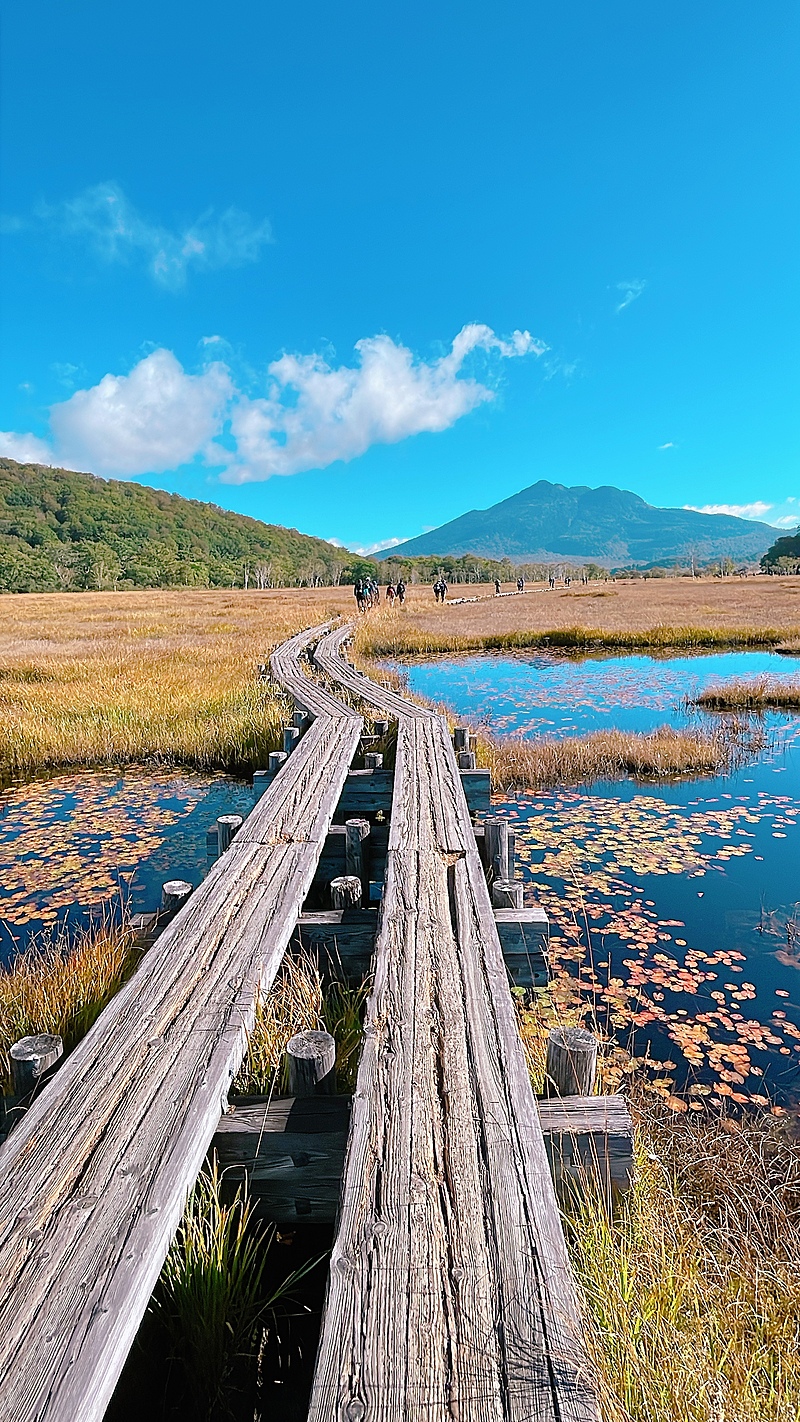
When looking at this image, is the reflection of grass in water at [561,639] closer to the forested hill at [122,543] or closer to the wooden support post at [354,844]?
the wooden support post at [354,844]

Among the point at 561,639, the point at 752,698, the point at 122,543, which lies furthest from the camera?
the point at 122,543

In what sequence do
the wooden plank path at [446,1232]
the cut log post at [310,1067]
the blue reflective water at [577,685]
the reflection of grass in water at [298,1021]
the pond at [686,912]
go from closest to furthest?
the wooden plank path at [446,1232] → the cut log post at [310,1067] → the reflection of grass in water at [298,1021] → the pond at [686,912] → the blue reflective water at [577,685]

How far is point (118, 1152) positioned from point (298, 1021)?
1448mm

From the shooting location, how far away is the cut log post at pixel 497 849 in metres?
5.46

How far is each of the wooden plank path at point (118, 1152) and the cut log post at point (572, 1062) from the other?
1.33m

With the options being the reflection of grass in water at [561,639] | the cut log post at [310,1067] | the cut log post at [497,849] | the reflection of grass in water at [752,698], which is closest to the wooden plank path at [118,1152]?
the cut log post at [310,1067]

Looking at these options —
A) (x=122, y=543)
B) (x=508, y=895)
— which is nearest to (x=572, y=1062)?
(x=508, y=895)

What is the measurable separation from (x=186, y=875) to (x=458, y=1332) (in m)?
5.90

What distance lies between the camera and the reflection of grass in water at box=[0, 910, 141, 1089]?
380 cm

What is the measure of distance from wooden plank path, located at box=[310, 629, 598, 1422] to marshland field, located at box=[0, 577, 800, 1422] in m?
0.29

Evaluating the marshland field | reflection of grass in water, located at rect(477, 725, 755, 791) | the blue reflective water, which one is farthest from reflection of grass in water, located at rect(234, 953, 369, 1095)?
the blue reflective water

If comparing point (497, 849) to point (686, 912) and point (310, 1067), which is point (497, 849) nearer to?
point (686, 912)

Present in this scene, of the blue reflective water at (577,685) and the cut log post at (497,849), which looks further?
the blue reflective water at (577,685)

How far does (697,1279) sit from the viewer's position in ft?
7.63
